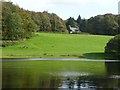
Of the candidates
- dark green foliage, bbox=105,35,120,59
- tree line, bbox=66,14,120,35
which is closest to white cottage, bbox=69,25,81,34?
tree line, bbox=66,14,120,35

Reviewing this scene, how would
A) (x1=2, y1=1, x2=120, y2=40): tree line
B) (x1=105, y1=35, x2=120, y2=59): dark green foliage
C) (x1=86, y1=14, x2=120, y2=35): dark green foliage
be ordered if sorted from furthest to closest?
1. (x1=86, y1=14, x2=120, y2=35): dark green foliage
2. (x1=2, y1=1, x2=120, y2=40): tree line
3. (x1=105, y1=35, x2=120, y2=59): dark green foliage

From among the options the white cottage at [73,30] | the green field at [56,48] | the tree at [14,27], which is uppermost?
the tree at [14,27]

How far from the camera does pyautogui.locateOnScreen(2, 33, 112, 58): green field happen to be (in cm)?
6624

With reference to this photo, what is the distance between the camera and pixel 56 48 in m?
76.4

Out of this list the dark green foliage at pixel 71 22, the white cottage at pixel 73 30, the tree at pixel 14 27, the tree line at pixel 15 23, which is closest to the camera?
the tree at pixel 14 27

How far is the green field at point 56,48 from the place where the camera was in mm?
66238

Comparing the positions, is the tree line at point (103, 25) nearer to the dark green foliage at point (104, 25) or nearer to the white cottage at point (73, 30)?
the dark green foliage at point (104, 25)

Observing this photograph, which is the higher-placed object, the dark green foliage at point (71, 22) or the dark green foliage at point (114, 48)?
the dark green foliage at point (71, 22)

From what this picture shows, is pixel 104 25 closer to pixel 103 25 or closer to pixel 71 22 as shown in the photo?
pixel 103 25

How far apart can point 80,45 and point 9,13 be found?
63.1 feet

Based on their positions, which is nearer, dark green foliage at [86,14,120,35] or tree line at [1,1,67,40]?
tree line at [1,1,67,40]

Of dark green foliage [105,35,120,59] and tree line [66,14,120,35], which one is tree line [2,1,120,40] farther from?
dark green foliage [105,35,120,59]

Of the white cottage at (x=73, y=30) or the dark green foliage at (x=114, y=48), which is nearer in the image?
the dark green foliage at (x=114, y=48)

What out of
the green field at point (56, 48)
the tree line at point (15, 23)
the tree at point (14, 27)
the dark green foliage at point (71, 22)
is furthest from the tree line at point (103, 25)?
the tree at point (14, 27)
